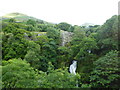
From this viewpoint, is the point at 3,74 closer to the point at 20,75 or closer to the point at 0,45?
the point at 20,75

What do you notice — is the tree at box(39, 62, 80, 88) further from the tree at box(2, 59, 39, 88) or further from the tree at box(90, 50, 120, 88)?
the tree at box(90, 50, 120, 88)

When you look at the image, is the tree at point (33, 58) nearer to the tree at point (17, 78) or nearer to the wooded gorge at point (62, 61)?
the wooded gorge at point (62, 61)

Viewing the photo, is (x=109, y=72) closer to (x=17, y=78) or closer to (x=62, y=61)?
(x=17, y=78)

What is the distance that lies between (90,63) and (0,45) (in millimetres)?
15834

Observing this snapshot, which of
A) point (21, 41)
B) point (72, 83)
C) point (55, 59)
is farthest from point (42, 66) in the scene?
point (72, 83)

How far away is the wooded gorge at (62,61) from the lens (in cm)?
856

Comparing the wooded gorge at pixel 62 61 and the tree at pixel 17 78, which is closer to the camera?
the wooded gorge at pixel 62 61

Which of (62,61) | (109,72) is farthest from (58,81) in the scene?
(62,61)

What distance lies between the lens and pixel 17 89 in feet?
30.4

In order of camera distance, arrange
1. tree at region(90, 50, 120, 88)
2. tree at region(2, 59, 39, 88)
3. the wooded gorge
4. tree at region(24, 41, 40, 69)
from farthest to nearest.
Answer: tree at region(24, 41, 40, 69) < tree at region(90, 50, 120, 88) < tree at region(2, 59, 39, 88) < the wooded gorge

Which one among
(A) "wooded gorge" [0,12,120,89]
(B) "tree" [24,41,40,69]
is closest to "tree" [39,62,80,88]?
(A) "wooded gorge" [0,12,120,89]

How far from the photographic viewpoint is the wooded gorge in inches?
337

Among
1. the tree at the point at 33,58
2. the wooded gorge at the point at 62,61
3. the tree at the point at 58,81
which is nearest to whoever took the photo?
the tree at the point at 58,81

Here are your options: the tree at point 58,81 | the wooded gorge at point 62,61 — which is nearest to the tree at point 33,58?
the wooded gorge at point 62,61
